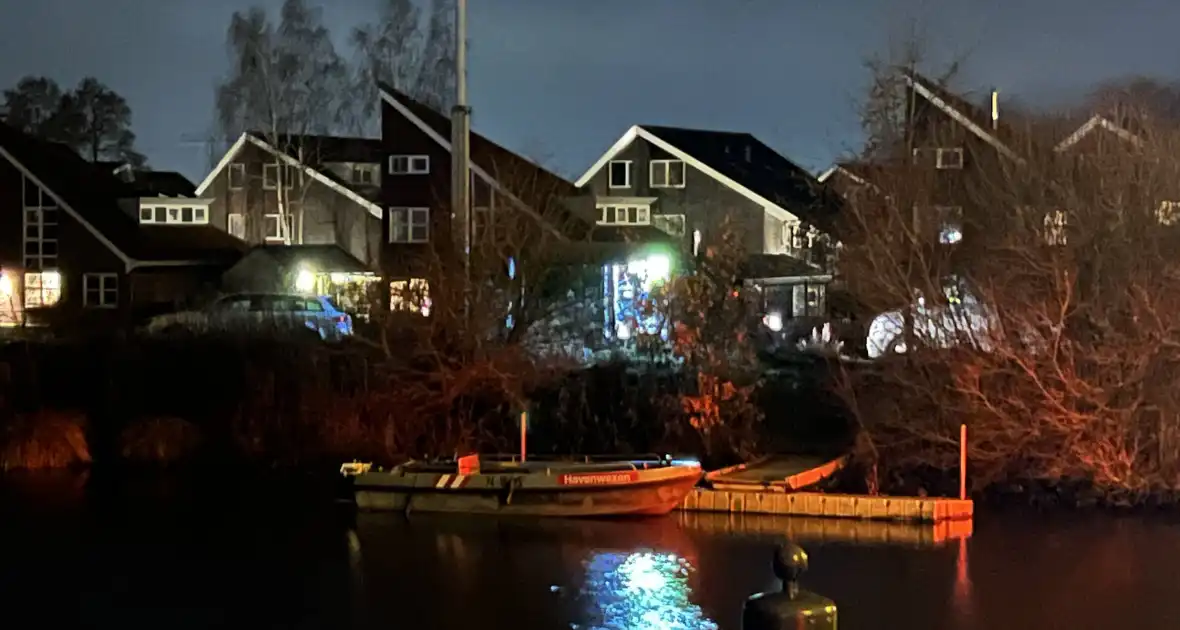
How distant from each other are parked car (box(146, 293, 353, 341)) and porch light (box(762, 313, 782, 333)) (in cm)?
712

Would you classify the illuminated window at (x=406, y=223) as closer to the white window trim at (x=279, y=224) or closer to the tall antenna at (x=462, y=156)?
the white window trim at (x=279, y=224)

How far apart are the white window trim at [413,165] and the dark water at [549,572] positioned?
28.9 meters

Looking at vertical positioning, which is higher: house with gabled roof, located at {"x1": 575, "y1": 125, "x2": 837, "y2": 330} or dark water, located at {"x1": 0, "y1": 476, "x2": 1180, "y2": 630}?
house with gabled roof, located at {"x1": 575, "y1": 125, "x2": 837, "y2": 330}

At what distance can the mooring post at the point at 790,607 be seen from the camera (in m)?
5.53

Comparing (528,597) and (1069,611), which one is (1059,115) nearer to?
(1069,611)

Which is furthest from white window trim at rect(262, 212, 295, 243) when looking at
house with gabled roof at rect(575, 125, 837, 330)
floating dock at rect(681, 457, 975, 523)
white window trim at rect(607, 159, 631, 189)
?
floating dock at rect(681, 457, 975, 523)

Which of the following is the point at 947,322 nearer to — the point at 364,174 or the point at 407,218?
the point at 407,218

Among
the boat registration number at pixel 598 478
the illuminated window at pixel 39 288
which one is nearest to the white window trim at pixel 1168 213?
the boat registration number at pixel 598 478

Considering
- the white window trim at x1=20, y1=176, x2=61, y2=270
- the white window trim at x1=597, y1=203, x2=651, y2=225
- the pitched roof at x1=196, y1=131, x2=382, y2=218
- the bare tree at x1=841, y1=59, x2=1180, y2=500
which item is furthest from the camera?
the pitched roof at x1=196, y1=131, x2=382, y2=218

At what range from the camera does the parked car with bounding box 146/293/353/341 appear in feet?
86.0

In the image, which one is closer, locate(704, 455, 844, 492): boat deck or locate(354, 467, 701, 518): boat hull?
locate(354, 467, 701, 518): boat hull

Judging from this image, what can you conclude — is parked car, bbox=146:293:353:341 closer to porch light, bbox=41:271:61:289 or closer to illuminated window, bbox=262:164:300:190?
porch light, bbox=41:271:61:289

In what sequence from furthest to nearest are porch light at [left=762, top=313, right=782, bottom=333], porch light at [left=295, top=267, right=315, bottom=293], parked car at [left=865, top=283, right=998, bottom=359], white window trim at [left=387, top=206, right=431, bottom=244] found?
white window trim at [left=387, top=206, right=431, bottom=244], porch light at [left=295, top=267, right=315, bottom=293], porch light at [left=762, top=313, right=782, bottom=333], parked car at [left=865, top=283, right=998, bottom=359]

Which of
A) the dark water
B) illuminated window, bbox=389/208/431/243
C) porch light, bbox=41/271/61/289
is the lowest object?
the dark water
